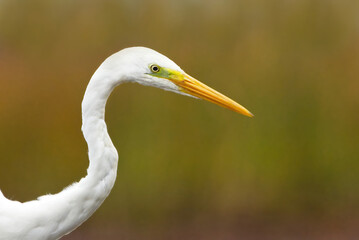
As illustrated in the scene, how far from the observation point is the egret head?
4.40ft

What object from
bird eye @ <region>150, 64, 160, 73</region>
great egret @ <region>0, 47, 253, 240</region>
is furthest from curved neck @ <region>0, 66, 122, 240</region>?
bird eye @ <region>150, 64, 160, 73</region>

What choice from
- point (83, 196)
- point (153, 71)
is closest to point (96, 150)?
point (83, 196)

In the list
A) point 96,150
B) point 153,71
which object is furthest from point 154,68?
point 96,150

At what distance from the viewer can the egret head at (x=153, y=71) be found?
134cm

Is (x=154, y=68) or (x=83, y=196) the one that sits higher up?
(x=154, y=68)

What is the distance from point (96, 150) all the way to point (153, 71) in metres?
0.25

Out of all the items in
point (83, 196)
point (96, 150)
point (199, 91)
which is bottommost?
point (83, 196)

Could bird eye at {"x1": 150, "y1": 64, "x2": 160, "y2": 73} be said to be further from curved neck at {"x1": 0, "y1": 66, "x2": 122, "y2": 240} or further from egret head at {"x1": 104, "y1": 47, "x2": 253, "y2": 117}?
curved neck at {"x1": 0, "y1": 66, "x2": 122, "y2": 240}

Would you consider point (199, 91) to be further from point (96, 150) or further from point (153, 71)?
point (96, 150)

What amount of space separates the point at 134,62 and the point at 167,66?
8 centimetres

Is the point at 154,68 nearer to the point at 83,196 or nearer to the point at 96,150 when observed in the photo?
the point at 96,150

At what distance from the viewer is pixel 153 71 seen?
1.37 metres

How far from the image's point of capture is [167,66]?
53.7 inches

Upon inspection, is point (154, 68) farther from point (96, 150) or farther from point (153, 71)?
point (96, 150)
